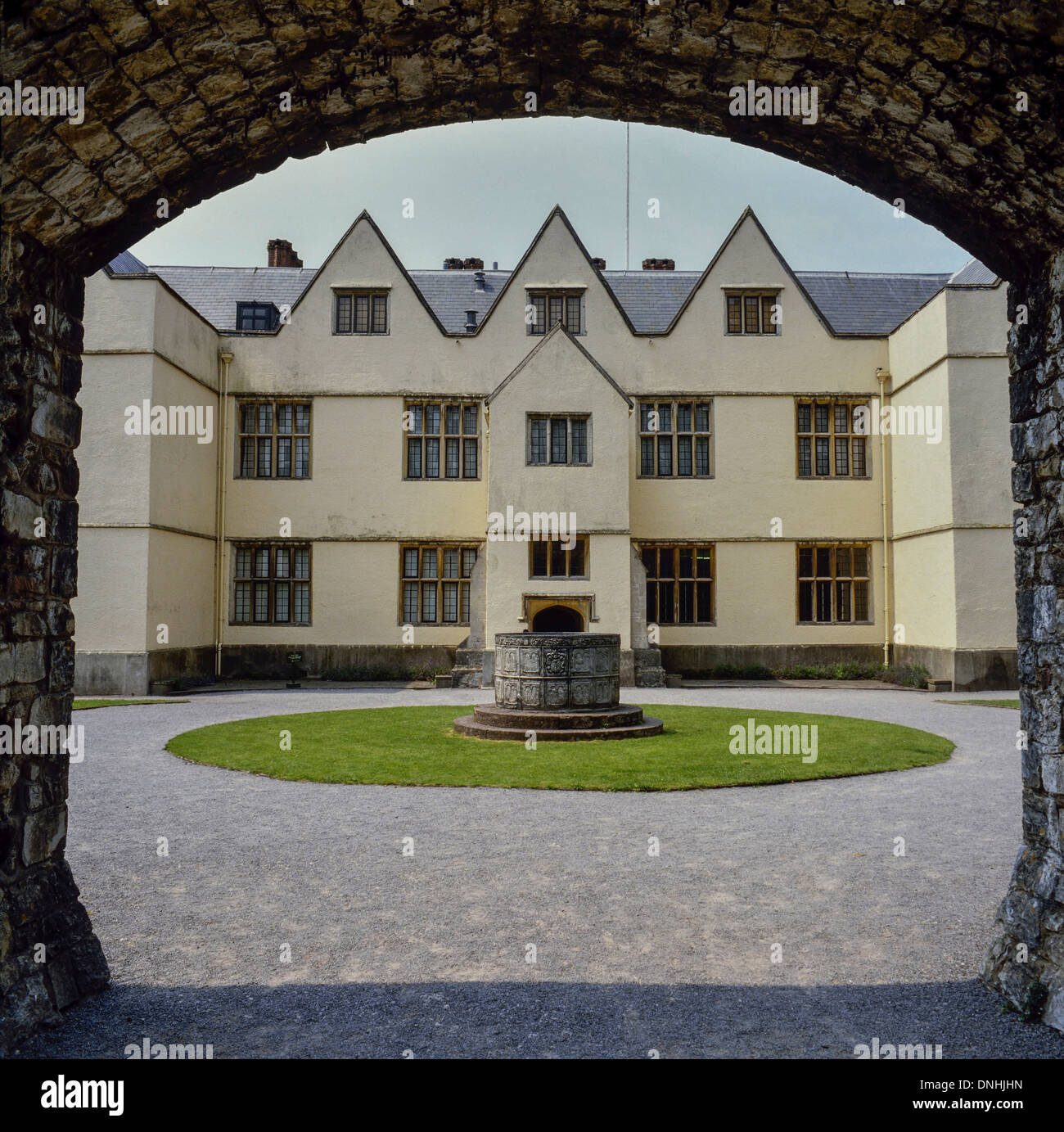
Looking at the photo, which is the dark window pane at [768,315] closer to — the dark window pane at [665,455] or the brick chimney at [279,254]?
the dark window pane at [665,455]

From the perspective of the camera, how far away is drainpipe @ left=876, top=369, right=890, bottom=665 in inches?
950

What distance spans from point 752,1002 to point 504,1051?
1.24 meters

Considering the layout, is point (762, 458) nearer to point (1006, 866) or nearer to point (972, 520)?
point (972, 520)

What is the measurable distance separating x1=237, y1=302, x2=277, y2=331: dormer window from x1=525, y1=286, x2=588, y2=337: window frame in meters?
7.10

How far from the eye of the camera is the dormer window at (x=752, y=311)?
24703 millimetres

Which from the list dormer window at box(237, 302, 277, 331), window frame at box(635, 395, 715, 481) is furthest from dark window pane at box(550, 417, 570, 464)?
dormer window at box(237, 302, 277, 331)

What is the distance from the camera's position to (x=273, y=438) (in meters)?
24.5

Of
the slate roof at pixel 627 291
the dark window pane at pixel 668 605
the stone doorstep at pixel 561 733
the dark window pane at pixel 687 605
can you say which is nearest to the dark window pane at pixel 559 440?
the dark window pane at pixel 668 605

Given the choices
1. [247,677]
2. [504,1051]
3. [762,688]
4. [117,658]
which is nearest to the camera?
[504,1051]

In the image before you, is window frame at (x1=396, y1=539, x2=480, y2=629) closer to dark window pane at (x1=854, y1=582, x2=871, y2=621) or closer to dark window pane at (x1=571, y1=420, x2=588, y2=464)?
dark window pane at (x1=571, y1=420, x2=588, y2=464)

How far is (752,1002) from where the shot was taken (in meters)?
4.35

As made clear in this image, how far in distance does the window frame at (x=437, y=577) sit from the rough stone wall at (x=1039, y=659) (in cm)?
1985

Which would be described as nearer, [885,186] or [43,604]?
[43,604]

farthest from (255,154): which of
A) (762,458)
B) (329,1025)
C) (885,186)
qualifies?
(762,458)
